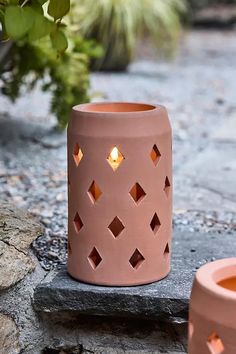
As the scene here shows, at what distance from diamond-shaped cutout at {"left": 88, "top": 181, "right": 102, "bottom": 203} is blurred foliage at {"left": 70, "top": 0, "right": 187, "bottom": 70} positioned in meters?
4.01

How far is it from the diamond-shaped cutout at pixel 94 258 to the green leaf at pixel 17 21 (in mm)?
522

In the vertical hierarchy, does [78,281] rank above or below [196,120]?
above

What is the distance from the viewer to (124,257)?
5.81ft

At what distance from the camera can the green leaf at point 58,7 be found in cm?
164

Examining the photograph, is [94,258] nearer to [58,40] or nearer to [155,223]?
[155,223]

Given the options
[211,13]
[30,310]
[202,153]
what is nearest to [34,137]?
[202,153]

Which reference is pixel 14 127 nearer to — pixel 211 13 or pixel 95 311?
pixel 95 311

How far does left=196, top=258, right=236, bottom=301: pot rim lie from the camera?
1360 millimetres

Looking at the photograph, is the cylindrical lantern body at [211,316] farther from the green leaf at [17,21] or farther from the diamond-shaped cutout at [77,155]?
the green leaf at [17,21]

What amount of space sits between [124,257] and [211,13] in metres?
10.9

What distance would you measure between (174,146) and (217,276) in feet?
7.47

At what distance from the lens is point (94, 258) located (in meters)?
1.82

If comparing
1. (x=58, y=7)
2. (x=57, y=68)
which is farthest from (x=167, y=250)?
(x=57, y=68)

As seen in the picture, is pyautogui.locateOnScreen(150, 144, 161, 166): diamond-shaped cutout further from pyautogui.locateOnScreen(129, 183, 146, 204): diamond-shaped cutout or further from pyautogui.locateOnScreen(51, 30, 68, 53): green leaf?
pyautogui.locateOnScreen(51, 30, 68, 53): green leaf
